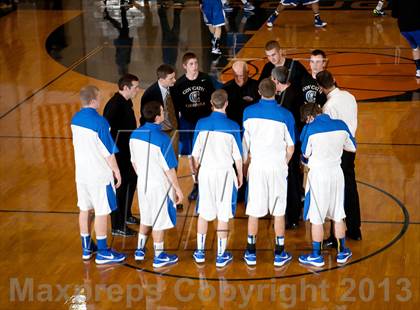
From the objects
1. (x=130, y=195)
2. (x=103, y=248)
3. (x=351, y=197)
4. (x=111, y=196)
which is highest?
(x=111, y=196)

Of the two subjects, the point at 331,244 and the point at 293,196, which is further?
the point at 293,196

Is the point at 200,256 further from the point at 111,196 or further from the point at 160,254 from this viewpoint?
the point at 111,196

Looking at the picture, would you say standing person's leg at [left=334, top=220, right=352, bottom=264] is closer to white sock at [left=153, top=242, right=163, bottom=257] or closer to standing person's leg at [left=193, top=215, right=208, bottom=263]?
standing person's leg at [left=193, top=215, right=208, bottom=263]

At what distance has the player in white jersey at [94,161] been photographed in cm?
784

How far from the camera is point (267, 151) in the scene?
7824 mm

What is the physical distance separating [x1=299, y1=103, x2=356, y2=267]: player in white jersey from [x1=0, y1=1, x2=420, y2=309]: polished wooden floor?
0.56m

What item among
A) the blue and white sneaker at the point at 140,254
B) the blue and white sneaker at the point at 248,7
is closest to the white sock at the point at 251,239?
the blue and white sneaker at the point at 140,254

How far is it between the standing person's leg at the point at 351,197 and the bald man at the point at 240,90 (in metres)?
1.18

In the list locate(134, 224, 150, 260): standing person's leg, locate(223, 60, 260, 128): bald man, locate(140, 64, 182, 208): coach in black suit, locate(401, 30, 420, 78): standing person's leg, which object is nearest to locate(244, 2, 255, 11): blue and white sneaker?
locate(401, 30, 420, 78): standing person's leg

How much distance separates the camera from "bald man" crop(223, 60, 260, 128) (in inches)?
348

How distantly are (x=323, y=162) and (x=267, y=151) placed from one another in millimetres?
509

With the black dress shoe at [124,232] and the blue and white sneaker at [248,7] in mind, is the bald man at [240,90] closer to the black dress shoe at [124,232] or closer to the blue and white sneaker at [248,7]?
the black dress shoe at [124,232]

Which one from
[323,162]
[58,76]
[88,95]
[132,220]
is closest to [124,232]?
[132,220]

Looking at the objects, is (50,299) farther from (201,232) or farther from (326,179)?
(326,179)
